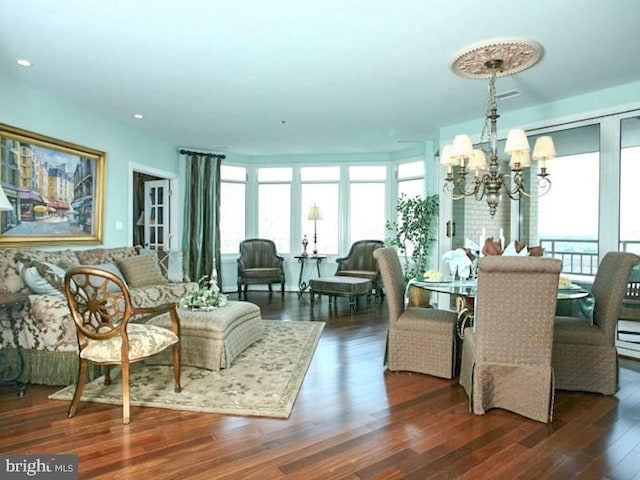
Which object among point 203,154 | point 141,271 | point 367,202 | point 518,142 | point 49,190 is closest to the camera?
point 518,142

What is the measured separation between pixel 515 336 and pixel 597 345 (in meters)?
0.89

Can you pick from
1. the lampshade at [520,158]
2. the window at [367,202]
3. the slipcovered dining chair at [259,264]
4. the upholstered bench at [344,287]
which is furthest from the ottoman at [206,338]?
the window at [367,202]

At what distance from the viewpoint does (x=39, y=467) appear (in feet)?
6.26

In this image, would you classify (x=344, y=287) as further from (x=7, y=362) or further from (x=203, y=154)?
(x=7, y=362)

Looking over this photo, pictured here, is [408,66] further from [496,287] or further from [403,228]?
[403,228]

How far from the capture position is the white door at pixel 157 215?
668cm

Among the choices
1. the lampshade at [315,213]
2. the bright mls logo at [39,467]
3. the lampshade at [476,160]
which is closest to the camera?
the bright mls logo at [39,467]

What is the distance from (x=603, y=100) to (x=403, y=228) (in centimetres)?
304

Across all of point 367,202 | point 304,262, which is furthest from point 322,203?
point 304,262

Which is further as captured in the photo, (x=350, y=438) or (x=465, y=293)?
(x=465, y=293)

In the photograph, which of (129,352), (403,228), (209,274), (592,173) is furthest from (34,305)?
(592,173)

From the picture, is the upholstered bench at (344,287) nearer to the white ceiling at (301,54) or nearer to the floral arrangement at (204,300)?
the white ceiling at (301,54)

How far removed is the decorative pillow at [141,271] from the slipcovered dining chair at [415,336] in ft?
8.72

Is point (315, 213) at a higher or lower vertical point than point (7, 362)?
higher
